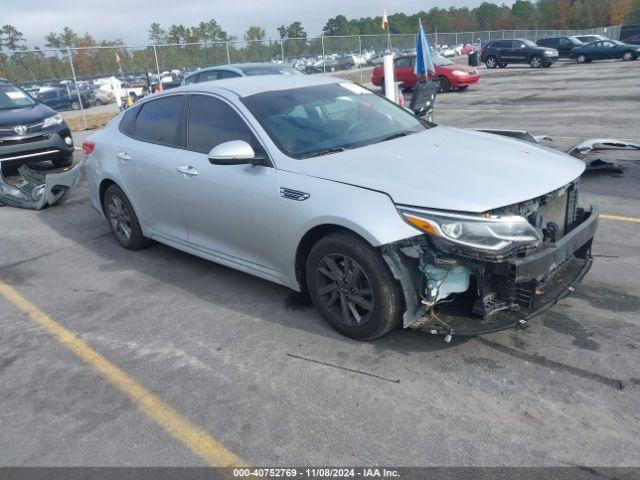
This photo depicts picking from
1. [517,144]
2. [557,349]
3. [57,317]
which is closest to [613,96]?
[517,144]

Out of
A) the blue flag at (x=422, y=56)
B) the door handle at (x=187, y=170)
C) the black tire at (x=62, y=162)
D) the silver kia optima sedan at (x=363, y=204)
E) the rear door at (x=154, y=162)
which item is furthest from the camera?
the blue flag at (x=422, y=56)

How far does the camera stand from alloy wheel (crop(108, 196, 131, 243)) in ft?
19.4

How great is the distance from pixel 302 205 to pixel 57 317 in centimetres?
Answer: 238

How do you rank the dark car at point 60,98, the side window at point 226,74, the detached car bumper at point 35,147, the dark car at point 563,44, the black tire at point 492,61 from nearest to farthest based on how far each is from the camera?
the detached car bumper at point 35,147 < the side window at point 226,74 < the dark car at point 60,98 < the black tire at point 492,61 < the dark car at point 563,44

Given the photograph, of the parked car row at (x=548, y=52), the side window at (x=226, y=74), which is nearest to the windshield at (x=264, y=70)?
the side window at (x=226, y=74)

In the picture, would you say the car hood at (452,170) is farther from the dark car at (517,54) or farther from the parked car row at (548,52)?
the parked car row at (548,52)

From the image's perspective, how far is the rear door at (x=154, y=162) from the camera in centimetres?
501

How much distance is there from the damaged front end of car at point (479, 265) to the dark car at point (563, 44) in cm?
3476

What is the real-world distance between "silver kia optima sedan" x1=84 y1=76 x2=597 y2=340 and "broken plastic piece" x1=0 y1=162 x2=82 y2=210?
3.37m

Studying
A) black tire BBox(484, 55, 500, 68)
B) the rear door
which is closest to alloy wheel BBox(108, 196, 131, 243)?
the rear door

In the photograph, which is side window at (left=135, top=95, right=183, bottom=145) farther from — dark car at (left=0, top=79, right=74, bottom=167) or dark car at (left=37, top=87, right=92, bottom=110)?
dark car at (left=37, top=87, right=92, bottom=110)

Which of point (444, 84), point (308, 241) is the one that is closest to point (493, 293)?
point (308, 241)

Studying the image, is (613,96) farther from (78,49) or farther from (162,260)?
(78,49)

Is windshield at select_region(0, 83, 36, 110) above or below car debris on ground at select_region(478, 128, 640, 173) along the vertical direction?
above
